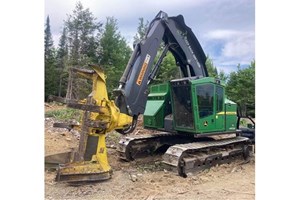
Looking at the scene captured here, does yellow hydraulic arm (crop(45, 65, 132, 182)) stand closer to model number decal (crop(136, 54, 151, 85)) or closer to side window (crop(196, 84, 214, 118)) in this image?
model number decal (crop(136, 54, 151, 85))

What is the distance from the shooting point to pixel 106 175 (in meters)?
2.97

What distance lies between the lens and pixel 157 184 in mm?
3006

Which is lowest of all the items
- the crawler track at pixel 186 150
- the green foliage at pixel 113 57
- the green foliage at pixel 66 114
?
the crawler track at pixel 186 150

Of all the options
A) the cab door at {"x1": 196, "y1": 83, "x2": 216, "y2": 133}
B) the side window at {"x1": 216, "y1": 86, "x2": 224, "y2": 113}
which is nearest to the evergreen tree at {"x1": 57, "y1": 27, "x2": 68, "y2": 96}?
the cab door at {"x1": 196, "y1": 83, "x2": 216, "y2": 133}

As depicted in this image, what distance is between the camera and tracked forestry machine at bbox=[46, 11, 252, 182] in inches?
115

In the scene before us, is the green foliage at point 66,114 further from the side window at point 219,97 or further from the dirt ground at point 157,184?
the side window at point 219,97

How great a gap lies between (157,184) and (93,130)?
80 cm

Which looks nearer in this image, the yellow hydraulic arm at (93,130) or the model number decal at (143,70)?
the yellow hydraulic arm at (93,130)

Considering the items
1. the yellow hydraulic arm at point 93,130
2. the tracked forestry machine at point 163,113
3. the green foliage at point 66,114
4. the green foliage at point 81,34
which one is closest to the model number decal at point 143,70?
the tracked forestry machine at point 163,113

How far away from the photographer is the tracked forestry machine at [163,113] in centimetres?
292
